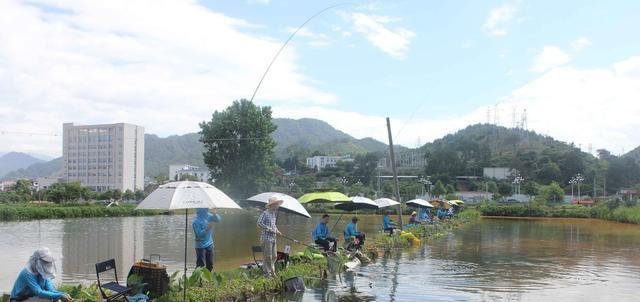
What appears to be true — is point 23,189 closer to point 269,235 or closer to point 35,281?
point 269,235

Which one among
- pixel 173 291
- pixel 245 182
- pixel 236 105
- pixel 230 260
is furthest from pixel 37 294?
pixel 236 105

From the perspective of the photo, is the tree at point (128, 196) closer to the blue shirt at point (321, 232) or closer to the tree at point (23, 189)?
the tree at point (23, 189)

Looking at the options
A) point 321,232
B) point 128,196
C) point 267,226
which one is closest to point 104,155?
point 128,196

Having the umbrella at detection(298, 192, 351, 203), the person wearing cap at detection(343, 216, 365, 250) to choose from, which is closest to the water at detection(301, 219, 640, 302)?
the person wearing cap at detection(343, 216, 365, 250)

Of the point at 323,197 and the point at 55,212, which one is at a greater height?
the point at 323,197

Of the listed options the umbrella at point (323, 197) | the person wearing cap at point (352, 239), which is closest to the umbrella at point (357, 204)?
the person wearing cap at point (352, 239)

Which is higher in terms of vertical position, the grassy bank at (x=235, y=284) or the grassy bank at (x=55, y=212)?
the grassy bank at (x=235, y=284)

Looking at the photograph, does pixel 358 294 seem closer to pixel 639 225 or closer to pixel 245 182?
pixel 639 225

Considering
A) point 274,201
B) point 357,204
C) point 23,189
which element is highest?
point 274,201

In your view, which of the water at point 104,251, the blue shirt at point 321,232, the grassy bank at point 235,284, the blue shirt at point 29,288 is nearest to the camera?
the blue shirt at point 29,288

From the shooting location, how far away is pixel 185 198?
30.3 ft

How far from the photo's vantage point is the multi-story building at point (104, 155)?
15425cm

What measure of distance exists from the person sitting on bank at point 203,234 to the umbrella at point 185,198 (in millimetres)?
1340

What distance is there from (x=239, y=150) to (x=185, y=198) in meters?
52.7
